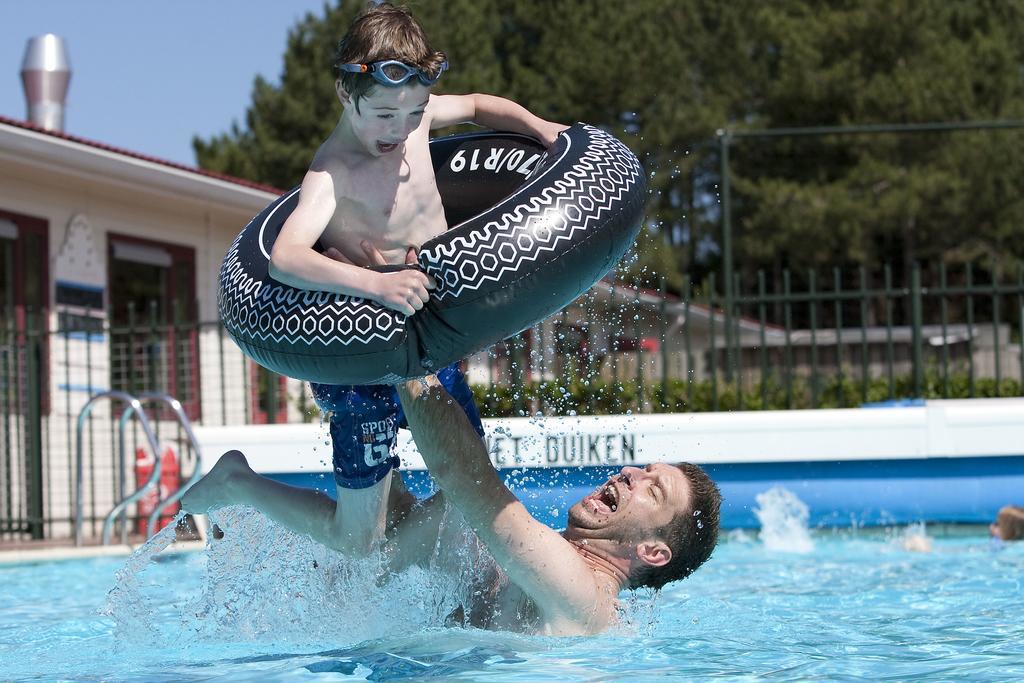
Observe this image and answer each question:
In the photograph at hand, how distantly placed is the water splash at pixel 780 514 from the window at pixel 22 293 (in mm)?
5921

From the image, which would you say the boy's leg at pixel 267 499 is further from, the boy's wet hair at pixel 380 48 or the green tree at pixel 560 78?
the green tree at pixel 560 78

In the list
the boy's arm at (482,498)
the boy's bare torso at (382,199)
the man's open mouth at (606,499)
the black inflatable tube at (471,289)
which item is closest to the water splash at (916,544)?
the man's open mouth at (606,499)

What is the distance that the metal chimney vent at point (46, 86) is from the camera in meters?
14.7

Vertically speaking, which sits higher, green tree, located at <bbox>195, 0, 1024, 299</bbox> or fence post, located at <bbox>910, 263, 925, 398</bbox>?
green tree, located at <bbox>195, 0, 1024, 299</bbox>

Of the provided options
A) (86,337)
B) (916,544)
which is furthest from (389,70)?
(86,337)

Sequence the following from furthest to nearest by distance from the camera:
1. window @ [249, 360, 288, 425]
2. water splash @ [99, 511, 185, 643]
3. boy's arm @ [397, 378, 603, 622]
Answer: window @ [249, 360, 288, 425] → water splash @ [99, 511, 185, 643] → boy's arm @ [397, 378, 603, 622]

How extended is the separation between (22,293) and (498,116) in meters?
8.54

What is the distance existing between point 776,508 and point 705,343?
21.7 metres

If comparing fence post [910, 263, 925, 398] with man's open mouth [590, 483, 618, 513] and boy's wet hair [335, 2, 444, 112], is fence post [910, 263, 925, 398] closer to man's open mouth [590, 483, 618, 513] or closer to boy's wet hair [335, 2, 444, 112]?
man's open mouth [590, 483, 618, 513]

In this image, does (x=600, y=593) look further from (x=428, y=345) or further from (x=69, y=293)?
(x=69, y=293)

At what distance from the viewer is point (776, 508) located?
31.2 ft

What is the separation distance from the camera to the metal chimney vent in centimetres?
1470

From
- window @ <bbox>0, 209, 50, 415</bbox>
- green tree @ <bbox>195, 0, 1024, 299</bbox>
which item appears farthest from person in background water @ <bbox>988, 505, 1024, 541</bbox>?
green tree @ <bbox>195, 0, 1024, 299</bbox>

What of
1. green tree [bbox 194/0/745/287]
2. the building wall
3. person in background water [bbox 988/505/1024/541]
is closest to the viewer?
person in background water [bbox 988/505/1024/541]
